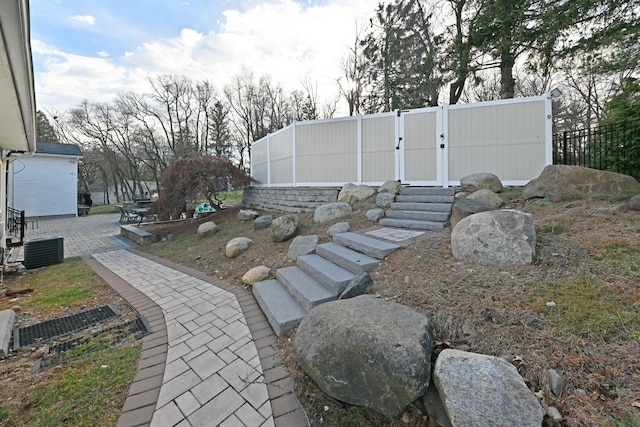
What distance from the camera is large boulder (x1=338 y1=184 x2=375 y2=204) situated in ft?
21.1

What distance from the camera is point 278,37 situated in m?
10.8

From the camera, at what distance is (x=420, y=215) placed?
478cm

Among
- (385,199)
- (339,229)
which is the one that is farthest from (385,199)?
(339,229)

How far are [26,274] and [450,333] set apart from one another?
751 centimetres

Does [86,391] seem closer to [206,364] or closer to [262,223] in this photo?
[206,364]

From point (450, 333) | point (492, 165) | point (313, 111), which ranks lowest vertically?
point (450, 333)

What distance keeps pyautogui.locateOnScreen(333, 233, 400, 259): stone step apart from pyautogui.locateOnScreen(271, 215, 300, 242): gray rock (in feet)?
3.81

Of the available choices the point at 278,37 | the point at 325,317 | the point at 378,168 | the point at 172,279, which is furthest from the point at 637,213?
the point at 278,37

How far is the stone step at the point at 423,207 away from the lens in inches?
194

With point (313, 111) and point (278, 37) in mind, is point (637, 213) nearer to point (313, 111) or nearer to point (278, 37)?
point (278, 37)

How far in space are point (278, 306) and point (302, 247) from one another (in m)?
1.57

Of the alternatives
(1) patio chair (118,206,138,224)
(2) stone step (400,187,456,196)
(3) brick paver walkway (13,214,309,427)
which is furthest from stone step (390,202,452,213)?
(1) patio chair (118,206,138,224)

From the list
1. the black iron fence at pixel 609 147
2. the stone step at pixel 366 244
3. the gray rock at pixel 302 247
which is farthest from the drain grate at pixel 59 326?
the black iron fence at pixel 609 147

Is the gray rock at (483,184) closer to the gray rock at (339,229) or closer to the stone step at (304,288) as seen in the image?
the gray rock at (339,229)
